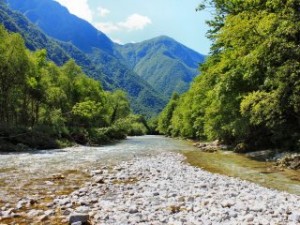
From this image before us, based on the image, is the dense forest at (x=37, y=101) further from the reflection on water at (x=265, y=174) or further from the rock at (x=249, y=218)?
the rock at (x=249, y=218)

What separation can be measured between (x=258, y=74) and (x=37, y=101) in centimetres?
3258

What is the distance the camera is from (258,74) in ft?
104

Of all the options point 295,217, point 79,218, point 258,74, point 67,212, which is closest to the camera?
point 79,218

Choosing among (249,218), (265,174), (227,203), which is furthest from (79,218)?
(265,174)

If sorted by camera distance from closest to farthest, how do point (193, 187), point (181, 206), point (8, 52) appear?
point (181, 206) < point (193, 187) < point (8, 52)

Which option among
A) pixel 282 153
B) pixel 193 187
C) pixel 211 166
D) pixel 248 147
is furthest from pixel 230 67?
pixel 193 187

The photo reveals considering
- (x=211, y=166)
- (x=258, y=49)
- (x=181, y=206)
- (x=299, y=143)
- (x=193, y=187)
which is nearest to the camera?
(x=181, y=206)

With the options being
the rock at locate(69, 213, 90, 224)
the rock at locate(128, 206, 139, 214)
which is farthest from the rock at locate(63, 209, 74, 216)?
the rock at locate(128, 206, 139, 214)

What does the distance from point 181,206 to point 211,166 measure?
44.3ft

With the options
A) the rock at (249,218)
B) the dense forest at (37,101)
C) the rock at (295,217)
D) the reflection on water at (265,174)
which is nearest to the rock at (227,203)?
the rock at (249,218)

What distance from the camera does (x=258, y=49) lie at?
23406mm

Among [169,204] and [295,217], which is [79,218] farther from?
[295,217]

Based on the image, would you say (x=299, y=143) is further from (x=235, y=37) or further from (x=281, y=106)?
(x=235, y=37)

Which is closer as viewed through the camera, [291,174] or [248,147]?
[291,174]
